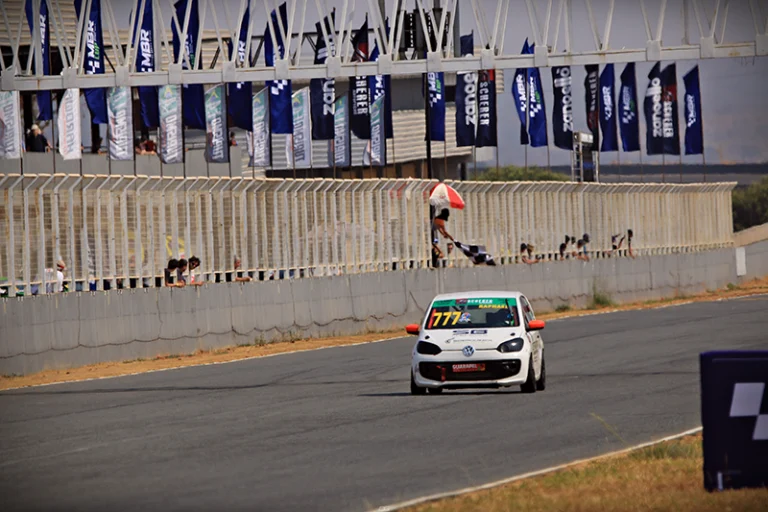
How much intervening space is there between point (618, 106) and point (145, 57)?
1925 cm

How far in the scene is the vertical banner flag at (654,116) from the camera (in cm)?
5200

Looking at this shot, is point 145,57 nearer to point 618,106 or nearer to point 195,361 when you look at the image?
point 195,361

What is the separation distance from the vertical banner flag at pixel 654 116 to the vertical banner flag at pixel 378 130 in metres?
10.1

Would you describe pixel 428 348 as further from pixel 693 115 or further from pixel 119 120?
pixel 693 115

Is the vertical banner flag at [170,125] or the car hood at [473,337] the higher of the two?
the vertical banner flag at [170,125]

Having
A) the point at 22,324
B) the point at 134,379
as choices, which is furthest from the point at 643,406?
the point at 22,324

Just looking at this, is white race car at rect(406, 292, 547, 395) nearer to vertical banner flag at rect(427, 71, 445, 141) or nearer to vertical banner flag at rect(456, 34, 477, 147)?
vertical banner flag at rect(456, 34, 477, 147)

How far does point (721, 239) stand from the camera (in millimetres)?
72062

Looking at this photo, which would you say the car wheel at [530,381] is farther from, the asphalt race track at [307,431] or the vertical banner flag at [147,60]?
the vertical banner flag at [147,60]

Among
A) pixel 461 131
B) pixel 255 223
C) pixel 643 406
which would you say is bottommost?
pixel 643 406

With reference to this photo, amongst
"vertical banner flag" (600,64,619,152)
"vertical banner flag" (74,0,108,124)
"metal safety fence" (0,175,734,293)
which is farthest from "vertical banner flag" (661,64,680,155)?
→ "vertical banner flag" (74,0,108,124)

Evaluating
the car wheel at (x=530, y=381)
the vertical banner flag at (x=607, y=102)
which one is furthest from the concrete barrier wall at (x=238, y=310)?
the car wheel at (x=530, y=381)

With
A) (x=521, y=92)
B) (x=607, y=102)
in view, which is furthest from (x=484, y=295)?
(x=607, y=102)

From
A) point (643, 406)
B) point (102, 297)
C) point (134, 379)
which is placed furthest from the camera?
point (102, 297)
